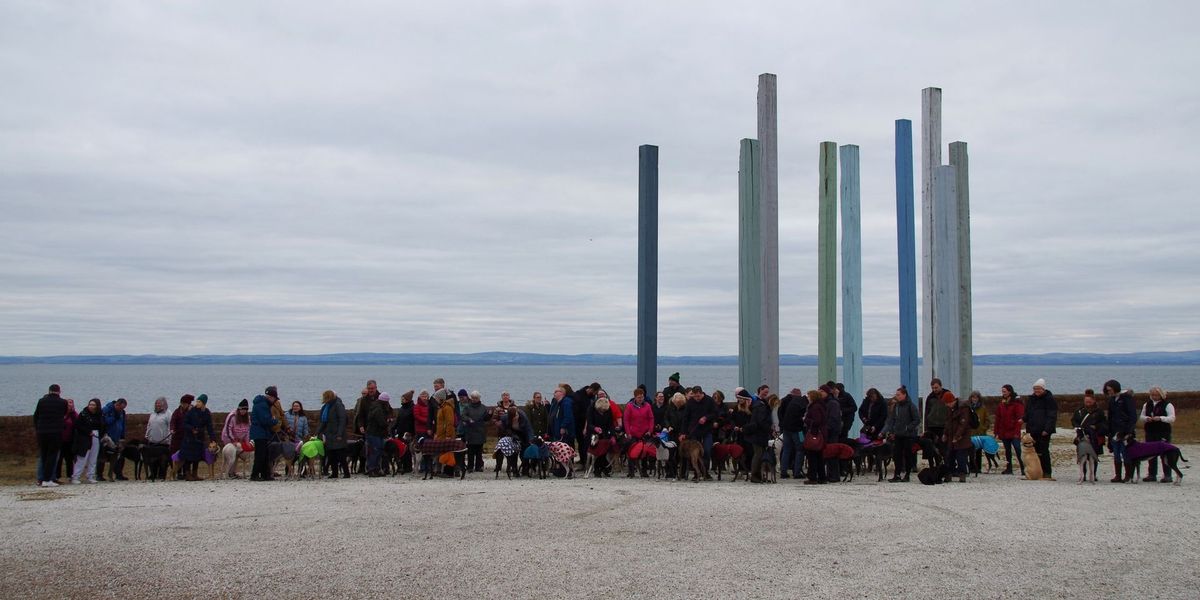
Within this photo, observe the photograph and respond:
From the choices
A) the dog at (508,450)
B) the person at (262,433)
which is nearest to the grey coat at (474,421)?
the dog at (508,450)

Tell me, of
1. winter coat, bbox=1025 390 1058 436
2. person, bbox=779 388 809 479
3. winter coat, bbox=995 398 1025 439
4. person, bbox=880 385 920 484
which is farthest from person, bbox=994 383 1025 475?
person, bbox=779 388 809 479

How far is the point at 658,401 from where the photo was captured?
16.8m

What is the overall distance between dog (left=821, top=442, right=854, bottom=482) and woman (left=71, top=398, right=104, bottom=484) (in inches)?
413

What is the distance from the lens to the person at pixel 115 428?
16.8m

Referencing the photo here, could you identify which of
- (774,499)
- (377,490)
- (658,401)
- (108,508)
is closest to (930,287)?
(658,401)

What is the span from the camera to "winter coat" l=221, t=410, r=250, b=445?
1661cm

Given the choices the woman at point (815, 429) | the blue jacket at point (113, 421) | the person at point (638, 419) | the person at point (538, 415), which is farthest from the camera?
the person at point (538, 415)

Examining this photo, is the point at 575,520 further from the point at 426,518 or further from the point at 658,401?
the point at 658,401

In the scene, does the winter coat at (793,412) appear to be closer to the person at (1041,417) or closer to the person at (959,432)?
the person at (959,432)

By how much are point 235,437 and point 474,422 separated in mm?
3669

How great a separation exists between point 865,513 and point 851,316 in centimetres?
725

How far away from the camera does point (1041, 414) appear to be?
50.8ft

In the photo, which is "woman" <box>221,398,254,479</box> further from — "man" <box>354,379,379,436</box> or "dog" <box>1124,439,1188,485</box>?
"dog" <box>1124,439,1188,485</box>

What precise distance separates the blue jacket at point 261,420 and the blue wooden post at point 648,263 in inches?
223
